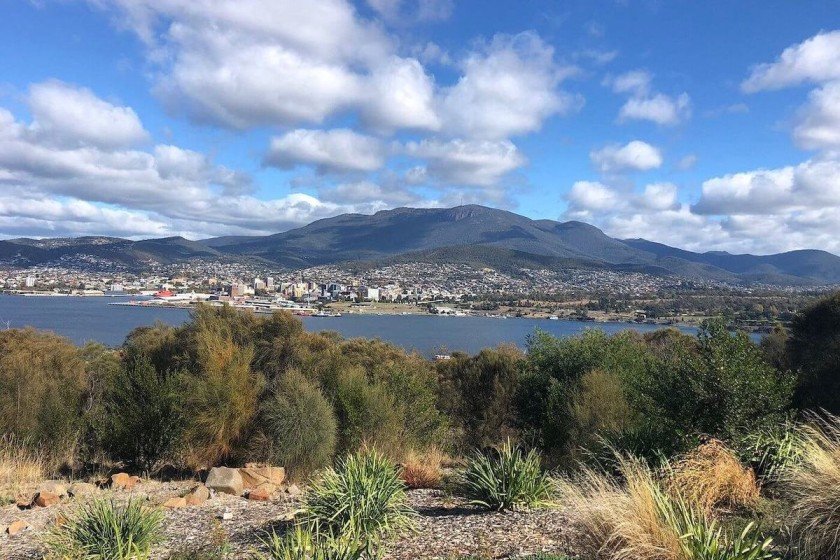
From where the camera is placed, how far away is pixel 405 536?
6.28 metres

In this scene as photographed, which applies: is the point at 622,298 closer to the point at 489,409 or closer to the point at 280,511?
the point at 489,409

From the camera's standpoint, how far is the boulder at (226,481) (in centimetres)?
885

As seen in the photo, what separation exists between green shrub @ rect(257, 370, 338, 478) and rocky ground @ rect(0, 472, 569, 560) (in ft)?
6.35

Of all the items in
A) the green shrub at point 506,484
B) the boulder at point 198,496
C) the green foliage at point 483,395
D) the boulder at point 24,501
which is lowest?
the green foliage at point 483,395

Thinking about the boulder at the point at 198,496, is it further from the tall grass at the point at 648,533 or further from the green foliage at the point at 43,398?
the tall grass at the point at 648,533

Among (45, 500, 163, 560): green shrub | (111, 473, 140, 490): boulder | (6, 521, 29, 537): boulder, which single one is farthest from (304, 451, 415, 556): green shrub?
(111, 473, 140, 490): boulder

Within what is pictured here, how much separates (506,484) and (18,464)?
8.86 m

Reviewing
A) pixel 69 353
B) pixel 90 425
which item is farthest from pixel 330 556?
pixel 69 353

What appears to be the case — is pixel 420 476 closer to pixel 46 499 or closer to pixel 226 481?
pixel 226 481

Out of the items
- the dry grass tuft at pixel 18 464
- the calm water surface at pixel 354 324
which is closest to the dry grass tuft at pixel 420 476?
the dry grass tuft at pixel 18 464

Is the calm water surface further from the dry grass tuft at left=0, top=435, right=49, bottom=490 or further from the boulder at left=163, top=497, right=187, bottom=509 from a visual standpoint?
the boulder at left=163, top=497, right=187, bottom=509

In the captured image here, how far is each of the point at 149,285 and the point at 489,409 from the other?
108006 millimetres

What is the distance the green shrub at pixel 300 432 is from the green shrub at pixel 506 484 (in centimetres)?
397

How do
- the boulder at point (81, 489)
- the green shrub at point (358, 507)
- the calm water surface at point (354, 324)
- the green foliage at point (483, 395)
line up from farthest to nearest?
the calm water surface at point (354, 324), the green foliage at point (483, 395), the boulder at point (81, 489), the green shrub at point (358, 507)
